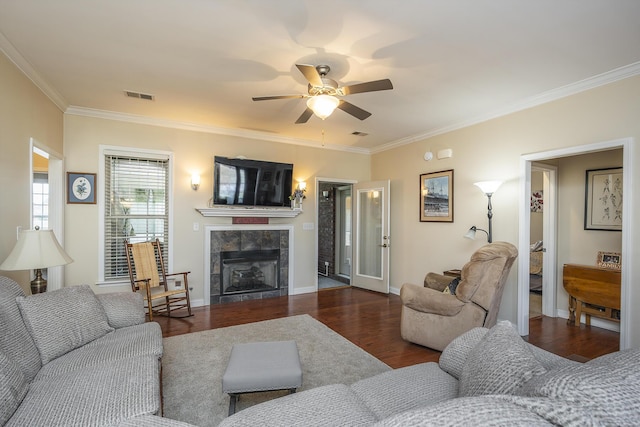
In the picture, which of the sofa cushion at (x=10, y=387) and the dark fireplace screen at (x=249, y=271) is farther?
the dark fireplace screen at (x=249, y=271)

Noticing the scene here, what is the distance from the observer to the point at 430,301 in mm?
3037

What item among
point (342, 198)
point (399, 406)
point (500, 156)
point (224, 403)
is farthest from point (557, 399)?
point (342, 198)

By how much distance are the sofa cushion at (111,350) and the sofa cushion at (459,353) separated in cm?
181

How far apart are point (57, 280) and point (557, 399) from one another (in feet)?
15.9

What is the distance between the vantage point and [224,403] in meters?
2.17

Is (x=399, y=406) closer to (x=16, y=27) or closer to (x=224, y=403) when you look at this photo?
(x=224, y=403)

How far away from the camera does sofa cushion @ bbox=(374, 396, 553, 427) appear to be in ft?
2.08

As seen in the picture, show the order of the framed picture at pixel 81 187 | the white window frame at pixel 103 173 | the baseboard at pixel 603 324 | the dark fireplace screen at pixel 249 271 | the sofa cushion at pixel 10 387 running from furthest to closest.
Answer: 1. the dark fireplace screen at pixel 249 271
2. the white window frame at pixel 103 173
3. the framed picture at pixel 81 187
4. the baseboard at pixel 603 324
5. the sofa cushion at pixel 10 387

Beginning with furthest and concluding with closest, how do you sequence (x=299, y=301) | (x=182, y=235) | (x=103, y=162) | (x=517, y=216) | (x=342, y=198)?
(x=342, y=198)
(x=299, y=301)
(x=182, y=235)
(x=103, y=162)
(x=517, y=216)

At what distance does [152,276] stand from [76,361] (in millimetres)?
2361

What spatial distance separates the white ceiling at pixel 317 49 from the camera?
200 centimetres

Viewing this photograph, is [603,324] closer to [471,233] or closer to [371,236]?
[471,233]

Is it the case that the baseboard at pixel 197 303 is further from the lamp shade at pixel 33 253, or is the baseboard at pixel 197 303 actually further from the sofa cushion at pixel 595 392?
the sofa cushion at pixel 595 392

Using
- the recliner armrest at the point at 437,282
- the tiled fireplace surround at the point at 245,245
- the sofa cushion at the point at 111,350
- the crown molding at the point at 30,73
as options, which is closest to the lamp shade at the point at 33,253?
the sofa cushion at the point at 111,350
